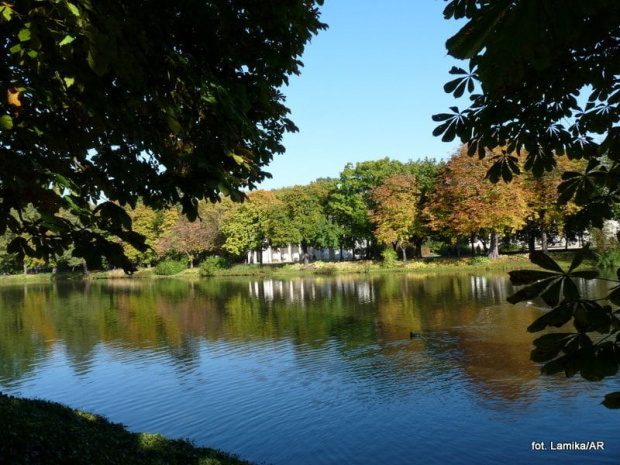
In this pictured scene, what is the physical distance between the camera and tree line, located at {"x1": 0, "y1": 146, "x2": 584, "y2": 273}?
4391 centimetres

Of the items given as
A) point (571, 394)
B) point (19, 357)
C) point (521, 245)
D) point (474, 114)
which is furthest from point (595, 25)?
point (521, 245)

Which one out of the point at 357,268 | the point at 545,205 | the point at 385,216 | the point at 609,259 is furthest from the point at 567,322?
the point at 385,216

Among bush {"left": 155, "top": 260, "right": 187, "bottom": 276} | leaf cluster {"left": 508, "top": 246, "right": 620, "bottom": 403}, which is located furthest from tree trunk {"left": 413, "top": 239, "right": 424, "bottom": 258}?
leaf cluster {"left": 508, "top": 246, "right": 620, "bottom": 403}

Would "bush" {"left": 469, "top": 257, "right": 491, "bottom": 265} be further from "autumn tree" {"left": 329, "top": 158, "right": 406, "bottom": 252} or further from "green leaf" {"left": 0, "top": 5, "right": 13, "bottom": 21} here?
"green leaf" {"left": 0, "top": 5, "right": 13, "bottom": 21}

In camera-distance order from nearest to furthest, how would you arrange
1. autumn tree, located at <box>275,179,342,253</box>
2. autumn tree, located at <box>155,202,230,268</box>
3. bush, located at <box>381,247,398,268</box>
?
bush, located at <box>381,247,398,268</box>, autumn tree, located at <box>275,179,342,253</box>, autumn tree, located at <box>155,202,230,268</box>

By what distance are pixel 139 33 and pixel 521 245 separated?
195ft

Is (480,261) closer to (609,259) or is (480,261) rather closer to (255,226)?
(609,259)

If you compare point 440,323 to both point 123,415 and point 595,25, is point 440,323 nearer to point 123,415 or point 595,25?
point 123,415

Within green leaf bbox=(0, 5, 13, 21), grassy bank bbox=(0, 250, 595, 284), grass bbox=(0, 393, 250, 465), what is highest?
green leaf bbox=(0, 5, 13, 21)

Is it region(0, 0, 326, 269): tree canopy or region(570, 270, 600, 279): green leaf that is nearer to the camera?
region(570, 270, 600, 279): green leaf

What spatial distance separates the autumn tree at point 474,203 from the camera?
141 ft

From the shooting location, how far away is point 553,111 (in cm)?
379

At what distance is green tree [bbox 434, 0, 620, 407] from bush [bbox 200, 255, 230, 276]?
179ft

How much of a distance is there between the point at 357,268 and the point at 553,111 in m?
45.7
